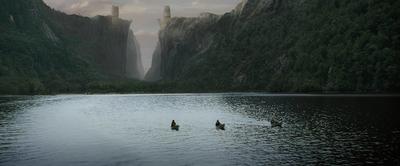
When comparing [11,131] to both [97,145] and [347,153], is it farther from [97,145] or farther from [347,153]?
[347,153]

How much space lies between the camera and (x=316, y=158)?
5878 centimetres

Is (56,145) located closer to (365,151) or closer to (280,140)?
(280,140)

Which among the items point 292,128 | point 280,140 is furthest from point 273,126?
point 280,140

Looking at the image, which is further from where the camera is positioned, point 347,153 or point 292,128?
point 292,128

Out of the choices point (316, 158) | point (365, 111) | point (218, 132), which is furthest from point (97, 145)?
point (365, 111)

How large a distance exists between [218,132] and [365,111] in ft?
156

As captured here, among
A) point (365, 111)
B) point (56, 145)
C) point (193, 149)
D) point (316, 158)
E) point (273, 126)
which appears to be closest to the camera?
point (316, 158)

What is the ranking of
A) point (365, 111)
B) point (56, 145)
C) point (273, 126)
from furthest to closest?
point (365, 111) < point (273, 126) < point (56, 145)

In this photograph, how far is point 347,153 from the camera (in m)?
61.5

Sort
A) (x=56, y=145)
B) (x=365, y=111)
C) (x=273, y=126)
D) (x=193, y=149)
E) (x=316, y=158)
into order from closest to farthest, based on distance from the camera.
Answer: (x=316, y=158)
(x=193, y=149)
(x=56, y=145)
(x=273, y=126)
(x=365, y=111)

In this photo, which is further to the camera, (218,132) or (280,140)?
(218,132)

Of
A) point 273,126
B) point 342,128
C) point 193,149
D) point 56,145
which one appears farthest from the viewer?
point 273,126

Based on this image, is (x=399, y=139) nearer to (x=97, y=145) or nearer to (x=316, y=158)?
(x=316, y=158)

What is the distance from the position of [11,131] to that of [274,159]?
5612cm
